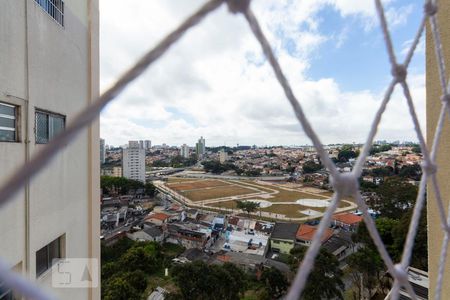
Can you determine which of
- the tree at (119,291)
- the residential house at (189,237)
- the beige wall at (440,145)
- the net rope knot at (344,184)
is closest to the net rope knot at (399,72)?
the net rope knot at (344,184)

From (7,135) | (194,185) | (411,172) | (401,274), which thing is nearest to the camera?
(401,274)

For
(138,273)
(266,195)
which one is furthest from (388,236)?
(266,195)

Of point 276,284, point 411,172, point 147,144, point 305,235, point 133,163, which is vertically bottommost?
point 305,235

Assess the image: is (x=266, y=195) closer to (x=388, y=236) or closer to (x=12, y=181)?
(x=388, y=236)

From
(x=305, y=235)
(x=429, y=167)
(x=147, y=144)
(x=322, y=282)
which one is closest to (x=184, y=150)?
(x=147, y=144)

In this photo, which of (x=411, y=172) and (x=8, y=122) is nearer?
(x=8, y=122)

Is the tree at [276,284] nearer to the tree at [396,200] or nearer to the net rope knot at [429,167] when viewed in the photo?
the net rope knot at [429,167]

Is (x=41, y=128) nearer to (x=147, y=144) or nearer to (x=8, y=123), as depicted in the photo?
(x=8, y=123)
